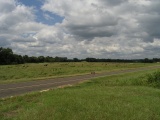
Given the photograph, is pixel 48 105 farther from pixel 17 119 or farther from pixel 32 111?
pixel 17 119

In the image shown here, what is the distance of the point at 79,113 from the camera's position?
333 inches

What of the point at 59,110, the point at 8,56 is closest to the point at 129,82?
the point at 59,110

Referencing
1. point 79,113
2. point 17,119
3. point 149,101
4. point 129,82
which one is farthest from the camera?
point 129,82

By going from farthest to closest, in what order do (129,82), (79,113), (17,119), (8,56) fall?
Result: (8,56) → (129,82) → (79,113) → (17,119)

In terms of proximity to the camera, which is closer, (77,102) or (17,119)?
(17,119)

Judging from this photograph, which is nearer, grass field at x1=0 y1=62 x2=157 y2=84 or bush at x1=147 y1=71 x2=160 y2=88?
bush at x1=147 y1=71 x2=160 y2=88

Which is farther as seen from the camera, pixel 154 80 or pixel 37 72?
pixel 37 72

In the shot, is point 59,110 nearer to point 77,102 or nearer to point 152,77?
point 77,102

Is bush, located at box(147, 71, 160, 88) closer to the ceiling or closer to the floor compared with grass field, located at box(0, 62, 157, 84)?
closer to the ceiling

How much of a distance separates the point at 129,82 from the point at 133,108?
12038mm

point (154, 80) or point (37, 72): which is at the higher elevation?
point (154, 80)

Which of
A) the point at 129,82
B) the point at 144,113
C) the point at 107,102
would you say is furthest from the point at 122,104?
the point at 129,82

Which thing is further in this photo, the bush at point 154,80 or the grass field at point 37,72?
the grass field at point 37,72

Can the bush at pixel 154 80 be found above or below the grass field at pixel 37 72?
above
